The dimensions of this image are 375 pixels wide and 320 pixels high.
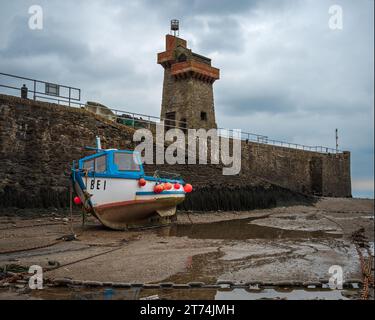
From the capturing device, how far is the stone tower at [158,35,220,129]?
1217 inches

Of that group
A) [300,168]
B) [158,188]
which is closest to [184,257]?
[158,188]

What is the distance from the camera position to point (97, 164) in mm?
12578

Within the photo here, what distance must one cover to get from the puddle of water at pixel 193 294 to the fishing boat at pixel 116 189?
284 inches

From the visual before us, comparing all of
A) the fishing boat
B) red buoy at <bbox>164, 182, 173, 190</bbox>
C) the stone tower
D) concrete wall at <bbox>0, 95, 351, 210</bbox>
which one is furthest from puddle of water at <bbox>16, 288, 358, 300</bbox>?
the stone tower

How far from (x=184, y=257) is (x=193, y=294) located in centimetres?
267

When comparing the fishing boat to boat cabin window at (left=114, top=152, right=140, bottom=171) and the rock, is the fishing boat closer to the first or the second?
boat cabin window at (left=114, top=152, right=140, bottom=171)

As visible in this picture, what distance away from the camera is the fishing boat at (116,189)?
1213 centimetres

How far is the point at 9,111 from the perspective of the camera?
51.0ft

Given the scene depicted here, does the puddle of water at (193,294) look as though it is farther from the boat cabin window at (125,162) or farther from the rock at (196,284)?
the boat cabin window at (125,162)

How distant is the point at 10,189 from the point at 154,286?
1154 centimetres

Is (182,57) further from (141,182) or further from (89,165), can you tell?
(141,182)

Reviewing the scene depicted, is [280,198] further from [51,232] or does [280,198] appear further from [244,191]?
[51,232]

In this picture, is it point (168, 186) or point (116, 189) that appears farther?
point (168, 186)
